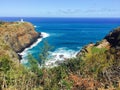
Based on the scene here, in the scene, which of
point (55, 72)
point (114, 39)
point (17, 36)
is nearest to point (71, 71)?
point (55, 72)

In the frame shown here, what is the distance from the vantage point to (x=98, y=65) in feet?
186

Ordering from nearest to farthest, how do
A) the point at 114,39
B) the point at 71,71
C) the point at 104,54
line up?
the point at 71,71 < the point at 104,54 < the point at 114,39

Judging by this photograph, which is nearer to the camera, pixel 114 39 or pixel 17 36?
pixel 114 39

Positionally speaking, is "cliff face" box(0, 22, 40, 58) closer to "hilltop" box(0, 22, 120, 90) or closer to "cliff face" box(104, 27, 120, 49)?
"cliff face" box(104, 27, 120, 49)

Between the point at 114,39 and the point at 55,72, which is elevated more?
the point at 114,39

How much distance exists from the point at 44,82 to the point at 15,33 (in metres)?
80.0

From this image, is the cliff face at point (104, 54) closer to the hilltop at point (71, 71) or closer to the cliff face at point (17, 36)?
the hilltop at point (71, 71)

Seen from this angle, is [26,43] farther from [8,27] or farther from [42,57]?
[42,57]

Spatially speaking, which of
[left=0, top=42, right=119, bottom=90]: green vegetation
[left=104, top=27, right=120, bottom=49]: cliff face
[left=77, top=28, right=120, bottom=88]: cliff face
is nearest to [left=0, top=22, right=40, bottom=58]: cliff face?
[left=104, top=27, right=120, bottom=49]: cliff face

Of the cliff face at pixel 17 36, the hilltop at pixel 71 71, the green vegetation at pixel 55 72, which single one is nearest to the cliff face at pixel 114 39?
the hilltop at pixel 71 71

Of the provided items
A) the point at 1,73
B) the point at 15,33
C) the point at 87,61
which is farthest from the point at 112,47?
the point at 15,33

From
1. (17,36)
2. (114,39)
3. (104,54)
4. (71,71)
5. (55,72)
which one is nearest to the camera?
(71,71)

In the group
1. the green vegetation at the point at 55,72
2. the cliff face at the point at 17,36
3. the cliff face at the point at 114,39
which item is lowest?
the cliff face at the point at 17,36

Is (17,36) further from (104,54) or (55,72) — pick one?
(55,72)
